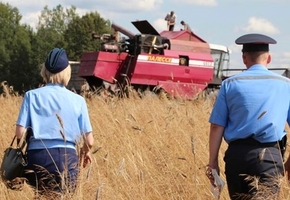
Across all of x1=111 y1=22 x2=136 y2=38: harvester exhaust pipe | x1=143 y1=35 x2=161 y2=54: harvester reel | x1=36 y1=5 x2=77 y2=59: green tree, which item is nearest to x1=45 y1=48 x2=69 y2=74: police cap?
x1=143 y1=35 x2=161 y2=54: harvester reel

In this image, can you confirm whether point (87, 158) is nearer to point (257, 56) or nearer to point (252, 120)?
point (252, 120)

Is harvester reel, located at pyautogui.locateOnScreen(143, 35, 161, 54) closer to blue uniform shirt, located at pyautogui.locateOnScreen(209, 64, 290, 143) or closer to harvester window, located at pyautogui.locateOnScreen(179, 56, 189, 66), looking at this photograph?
harvester window, located at pyautogui.locateOnScreen(179, 56, 189, 66)

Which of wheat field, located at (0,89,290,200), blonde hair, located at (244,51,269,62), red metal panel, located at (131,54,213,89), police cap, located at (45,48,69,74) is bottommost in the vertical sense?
red metal panel, located at (131,54,213,89)

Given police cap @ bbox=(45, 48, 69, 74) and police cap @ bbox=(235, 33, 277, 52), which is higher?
police cap @ bbox=(235, 33, 277, 52)

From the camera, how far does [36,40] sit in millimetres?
68188

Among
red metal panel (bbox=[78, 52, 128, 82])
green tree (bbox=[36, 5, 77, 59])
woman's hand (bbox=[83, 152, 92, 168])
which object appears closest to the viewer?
woman's hand (bbox=[83, 152, 92, 168])

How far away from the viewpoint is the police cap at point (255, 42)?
4.19m

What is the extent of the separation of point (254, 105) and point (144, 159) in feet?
5.86

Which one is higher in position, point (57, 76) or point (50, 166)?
point (57, 76)

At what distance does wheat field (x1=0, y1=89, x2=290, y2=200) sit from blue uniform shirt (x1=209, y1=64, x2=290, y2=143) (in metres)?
0.28

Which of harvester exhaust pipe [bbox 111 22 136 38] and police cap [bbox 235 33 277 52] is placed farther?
harvester exhaust pipe [bbox 111 22 136 38]

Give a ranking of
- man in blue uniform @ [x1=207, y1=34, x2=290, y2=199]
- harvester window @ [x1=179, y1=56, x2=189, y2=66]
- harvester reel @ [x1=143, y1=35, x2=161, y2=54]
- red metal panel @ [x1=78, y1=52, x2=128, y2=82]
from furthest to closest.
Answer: harvester window @ [x1=179, y1=56, x2=189, y2=66] < harvester reel @ [x1=143, y1=35, x2=161, y2=54] < red metal panel @ [x1=78, y1=52, x2=128, y2=82] < man in blue uniform @ [x1=207, y1=34, x2=290, y2=199]

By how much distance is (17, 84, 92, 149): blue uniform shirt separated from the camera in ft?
14.8

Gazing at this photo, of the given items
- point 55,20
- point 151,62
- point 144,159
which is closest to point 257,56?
point 144,159
